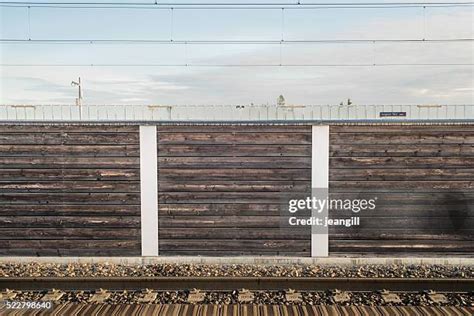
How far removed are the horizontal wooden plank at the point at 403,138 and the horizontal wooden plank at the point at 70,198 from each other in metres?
4.49

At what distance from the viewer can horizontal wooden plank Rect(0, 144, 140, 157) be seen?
847cm

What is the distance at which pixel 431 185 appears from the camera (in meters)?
8.33

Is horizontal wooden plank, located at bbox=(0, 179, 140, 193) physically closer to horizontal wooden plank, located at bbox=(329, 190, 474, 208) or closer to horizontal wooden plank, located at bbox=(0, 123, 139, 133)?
horizontal wooden plank, located at bbox=(0, 123, 139, 133)

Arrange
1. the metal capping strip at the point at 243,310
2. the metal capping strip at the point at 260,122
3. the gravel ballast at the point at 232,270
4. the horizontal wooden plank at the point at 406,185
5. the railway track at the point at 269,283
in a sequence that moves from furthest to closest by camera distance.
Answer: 1. the horizontal wooden plank at the point at 406,185
2. the metal capping strip at the point at 260,122
3. the gravel ballast at the point at 232,270
4. the railway track at the point at 269,283
5. the metal capping strip at the point at 243,310

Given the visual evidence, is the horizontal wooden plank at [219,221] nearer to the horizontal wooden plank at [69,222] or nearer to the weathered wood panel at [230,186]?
the weathered wood panel at [230,186]

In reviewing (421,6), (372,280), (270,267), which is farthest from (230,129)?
(421,6)

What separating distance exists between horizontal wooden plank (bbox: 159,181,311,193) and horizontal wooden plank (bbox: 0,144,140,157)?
1.01 metres

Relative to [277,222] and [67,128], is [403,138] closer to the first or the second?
[277,222]

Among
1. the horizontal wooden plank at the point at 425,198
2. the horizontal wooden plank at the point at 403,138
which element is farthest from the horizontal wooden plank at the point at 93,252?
the horizontal wooden plank at the point at 425,198

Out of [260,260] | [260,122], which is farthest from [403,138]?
[260,260]

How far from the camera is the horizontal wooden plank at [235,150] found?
836cm

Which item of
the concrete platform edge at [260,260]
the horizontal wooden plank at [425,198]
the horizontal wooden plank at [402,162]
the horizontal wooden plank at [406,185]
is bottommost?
the concrete platform edge at [260,260]

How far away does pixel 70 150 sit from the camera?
8.50m

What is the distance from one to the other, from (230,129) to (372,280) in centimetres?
395
